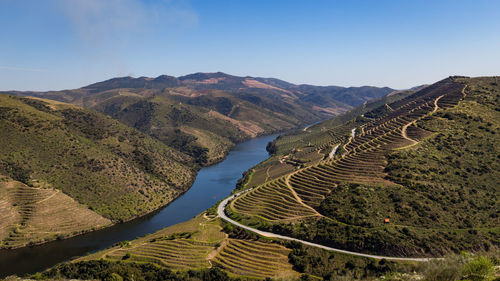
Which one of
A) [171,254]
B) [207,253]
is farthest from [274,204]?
[171,254]

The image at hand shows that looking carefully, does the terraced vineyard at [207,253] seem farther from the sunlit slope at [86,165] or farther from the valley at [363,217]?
the sunlit slope at [86,165]

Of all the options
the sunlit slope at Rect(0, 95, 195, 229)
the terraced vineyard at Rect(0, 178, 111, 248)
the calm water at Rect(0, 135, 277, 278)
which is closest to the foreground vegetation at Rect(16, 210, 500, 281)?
the calm water at Rect(0, 135, 277, 278)

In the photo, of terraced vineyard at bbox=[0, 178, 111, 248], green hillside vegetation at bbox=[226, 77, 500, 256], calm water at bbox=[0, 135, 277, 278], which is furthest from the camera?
terraced vineyard at bbox=[0, 178, 111, 248]

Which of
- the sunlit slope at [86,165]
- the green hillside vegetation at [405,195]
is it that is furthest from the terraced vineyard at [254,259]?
the sunlit slope at [86,165]

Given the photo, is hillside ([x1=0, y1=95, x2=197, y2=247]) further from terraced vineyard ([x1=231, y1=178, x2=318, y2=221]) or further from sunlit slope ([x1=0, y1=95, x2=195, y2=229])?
terraced vineyard ([x1=231, y1=178, x2=318, y2=221])

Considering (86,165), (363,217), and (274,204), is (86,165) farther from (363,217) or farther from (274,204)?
(363,217)

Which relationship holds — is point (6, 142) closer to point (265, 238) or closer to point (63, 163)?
point (63, 163)

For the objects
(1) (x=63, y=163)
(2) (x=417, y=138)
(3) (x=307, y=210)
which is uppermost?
(2) (x=417, y=138)

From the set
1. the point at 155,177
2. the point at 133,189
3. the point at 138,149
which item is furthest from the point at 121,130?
the point at 133,189
